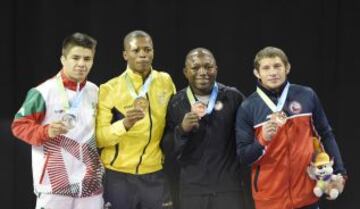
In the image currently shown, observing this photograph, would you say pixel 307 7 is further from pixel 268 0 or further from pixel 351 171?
pixel 351 171

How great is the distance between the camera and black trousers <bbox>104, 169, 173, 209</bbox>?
123 inches

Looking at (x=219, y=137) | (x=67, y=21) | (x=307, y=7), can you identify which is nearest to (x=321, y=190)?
(x=219, y=137)

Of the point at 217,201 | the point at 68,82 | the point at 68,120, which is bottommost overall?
the point at 217,201

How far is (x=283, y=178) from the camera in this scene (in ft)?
9.64

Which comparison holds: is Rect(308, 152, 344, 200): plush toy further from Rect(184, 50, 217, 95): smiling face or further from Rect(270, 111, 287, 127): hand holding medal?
Rect(184, 50, 217, 95): smiling face

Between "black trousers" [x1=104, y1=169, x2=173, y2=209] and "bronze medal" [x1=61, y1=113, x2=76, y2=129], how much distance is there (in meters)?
0.45

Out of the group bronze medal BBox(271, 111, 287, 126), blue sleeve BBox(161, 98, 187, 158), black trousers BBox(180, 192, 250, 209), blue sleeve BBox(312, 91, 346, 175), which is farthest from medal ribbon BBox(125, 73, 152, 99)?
blue sleeve BBox(312, 91, 346, 175)

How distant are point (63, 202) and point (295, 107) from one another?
4.79 ft

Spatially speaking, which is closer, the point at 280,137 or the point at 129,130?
the point at 280,137

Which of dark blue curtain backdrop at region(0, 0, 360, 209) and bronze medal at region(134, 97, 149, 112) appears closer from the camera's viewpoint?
bronze medal at region(134, 97, 149, 112)

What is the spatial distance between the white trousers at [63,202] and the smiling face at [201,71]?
0.93 meters

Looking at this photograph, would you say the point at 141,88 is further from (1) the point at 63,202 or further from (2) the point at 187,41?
(2) the point at 187,41

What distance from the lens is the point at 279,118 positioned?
2.87 meters

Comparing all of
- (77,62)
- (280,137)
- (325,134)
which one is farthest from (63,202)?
(325,134)
